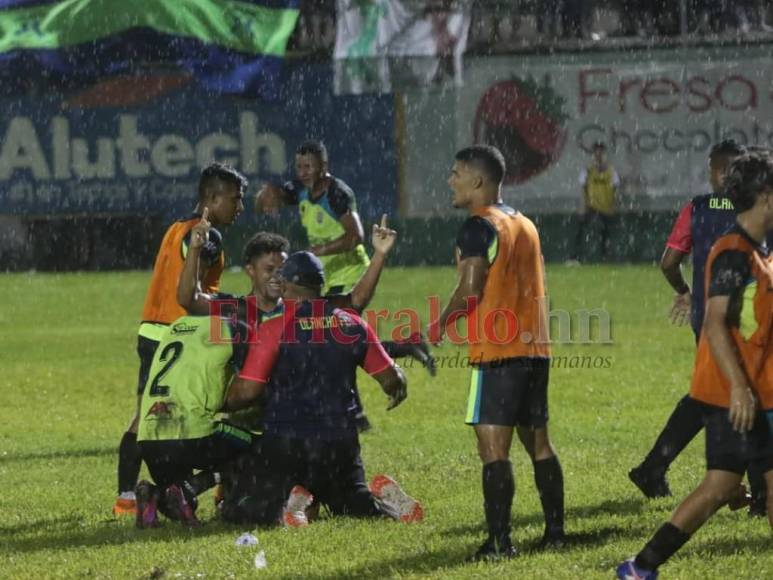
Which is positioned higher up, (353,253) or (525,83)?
(525,83)

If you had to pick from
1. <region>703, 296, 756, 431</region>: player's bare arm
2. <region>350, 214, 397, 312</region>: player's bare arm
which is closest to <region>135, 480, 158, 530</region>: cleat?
<region>350, 214, 397, 312</region>: player's bare arm

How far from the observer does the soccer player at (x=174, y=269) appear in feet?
31.1

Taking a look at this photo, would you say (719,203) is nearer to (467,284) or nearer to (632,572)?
(467,284)

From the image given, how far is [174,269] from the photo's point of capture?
31.7 ft

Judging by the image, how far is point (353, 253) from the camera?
Answer: 13.1 meters

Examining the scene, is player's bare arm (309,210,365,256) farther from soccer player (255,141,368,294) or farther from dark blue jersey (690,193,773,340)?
dark blue jersey (690,193,773,340)

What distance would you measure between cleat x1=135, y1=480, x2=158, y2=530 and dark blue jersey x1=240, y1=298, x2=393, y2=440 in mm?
716

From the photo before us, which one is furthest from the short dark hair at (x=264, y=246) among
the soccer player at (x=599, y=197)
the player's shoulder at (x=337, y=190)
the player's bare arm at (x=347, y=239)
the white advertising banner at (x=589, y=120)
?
the white advertising banner at (x=589, y=120)

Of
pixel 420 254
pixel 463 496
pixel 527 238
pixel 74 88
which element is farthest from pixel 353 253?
pixel 74 88

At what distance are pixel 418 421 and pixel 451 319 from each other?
18.6ft

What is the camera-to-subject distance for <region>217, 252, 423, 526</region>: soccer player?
8.52 metres

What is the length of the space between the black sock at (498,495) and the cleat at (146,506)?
209cm

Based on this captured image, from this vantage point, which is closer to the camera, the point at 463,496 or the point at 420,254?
the point at 463,496

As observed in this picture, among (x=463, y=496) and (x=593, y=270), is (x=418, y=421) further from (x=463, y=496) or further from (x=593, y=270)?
(x=593, y=270)
